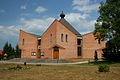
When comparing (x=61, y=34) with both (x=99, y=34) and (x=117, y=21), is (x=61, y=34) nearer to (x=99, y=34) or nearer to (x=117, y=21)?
(x=99, y=34)

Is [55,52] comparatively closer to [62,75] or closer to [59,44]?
[59,44]

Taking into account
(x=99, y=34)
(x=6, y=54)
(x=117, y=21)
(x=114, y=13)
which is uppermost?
(x=114, y=13)

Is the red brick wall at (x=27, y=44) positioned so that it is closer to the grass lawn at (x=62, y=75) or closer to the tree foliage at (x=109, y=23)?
the tree foliage at (x=109, y=23)

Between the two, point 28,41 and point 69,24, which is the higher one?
point 69,24

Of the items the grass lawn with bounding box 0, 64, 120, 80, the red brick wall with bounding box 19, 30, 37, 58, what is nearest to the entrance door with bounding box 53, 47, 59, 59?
the red brick wall with bounding box 19, 30, 37, 58

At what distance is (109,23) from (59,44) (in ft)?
51.3

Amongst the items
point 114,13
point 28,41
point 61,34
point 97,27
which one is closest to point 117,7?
point 114,13

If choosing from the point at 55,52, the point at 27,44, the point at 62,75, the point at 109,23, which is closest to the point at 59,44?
the point at 55,52

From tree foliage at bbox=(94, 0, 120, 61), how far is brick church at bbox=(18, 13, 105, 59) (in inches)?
514

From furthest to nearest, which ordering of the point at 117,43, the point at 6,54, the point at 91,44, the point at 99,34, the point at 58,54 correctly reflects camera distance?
the point at 6,54, the point at 91,44, the point at 58,54, the point at 99,34, the point at 117,43

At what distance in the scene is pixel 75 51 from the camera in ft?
143

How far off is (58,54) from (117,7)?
18.8 m

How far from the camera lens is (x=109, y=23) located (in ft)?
94.7

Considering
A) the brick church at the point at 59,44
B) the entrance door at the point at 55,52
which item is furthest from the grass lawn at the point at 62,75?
the brick church at the point at 59,44
